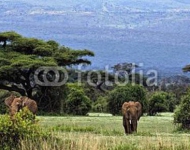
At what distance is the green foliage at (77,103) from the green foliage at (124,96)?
62.6 inches

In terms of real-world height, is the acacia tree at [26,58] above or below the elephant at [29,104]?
above

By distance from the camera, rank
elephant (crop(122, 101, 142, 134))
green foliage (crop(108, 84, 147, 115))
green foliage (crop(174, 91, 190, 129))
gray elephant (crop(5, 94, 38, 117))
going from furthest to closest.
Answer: green foliage (crop(108, 84, 147, 115)) → green foliage (crop(174, 91, 190, 129)) → elephant (crop(122, 101, 142, 134)) → gray elephant (crop(5, 94, 38, 117))

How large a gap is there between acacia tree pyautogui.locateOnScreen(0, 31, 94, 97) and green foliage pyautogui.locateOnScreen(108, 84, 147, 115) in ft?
13.1

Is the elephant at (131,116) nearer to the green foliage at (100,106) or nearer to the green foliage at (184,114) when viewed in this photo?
the green foliage at (184,114)

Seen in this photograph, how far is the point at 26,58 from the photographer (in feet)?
143

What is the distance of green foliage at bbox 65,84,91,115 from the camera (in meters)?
44.2

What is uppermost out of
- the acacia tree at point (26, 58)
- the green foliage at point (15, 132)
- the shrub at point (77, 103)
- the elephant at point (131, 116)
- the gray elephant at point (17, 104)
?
the acacia tree at point (26, 58)

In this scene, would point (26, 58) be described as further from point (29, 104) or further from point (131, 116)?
point (131, 116)

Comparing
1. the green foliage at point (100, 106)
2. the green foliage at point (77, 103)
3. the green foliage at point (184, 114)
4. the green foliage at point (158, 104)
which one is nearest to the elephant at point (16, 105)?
the green foliage at point (184, 114)

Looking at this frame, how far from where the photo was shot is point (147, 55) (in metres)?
198

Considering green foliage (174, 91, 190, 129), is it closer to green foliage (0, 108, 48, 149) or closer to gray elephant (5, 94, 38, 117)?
gray elephant (5, 94, 38, 117)

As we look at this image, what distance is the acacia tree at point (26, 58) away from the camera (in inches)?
1679

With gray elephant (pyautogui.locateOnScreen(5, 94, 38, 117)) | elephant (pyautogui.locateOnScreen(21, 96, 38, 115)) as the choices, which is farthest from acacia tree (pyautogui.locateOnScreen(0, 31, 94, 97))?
gray elephant (pyautogui.locateOnScreen(5, 94, 38, 117))

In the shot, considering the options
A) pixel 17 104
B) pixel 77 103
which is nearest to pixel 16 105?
pixel 17 104
